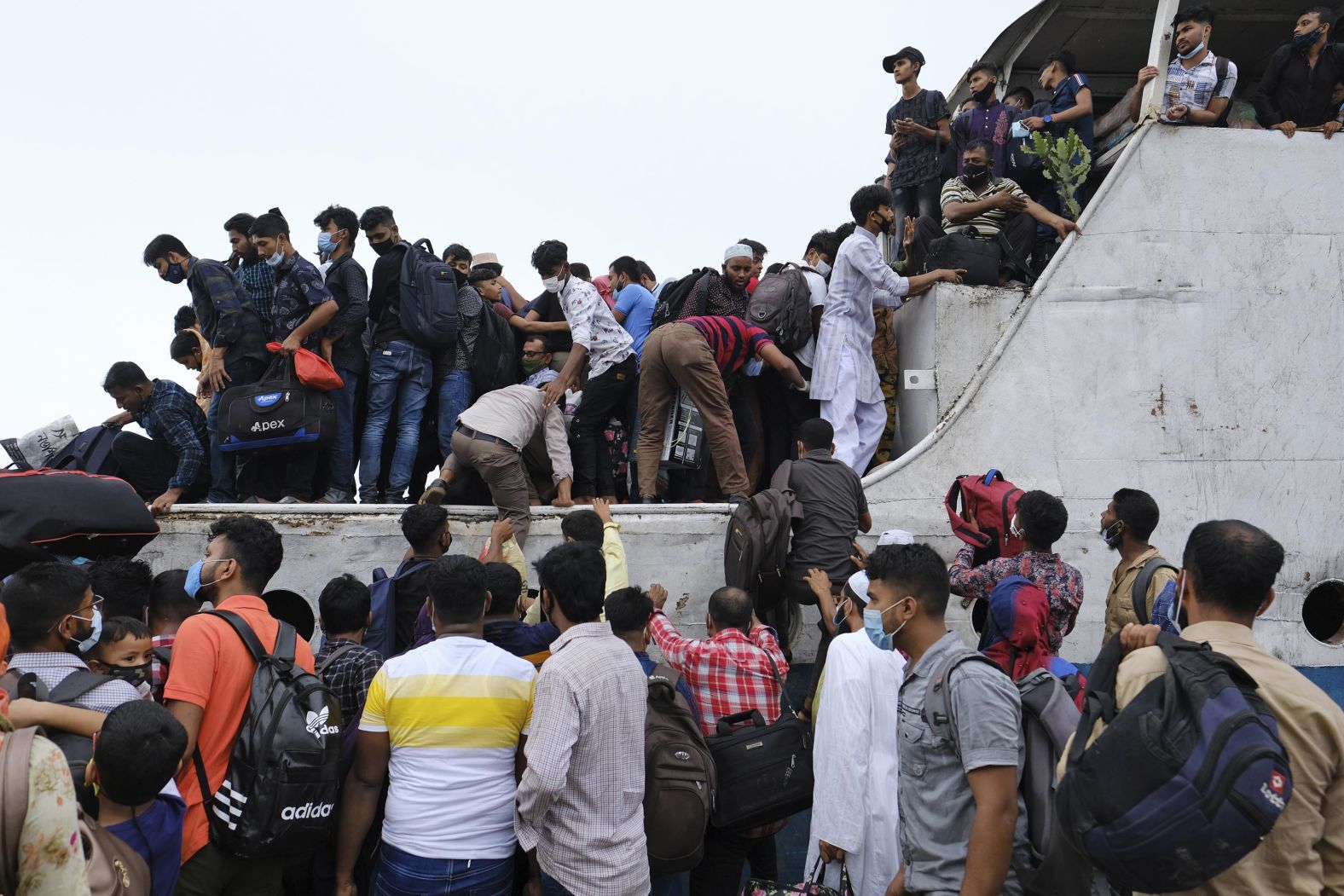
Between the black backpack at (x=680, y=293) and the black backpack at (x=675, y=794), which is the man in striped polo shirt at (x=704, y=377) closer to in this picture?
the black backpack at (x=680, y=293)

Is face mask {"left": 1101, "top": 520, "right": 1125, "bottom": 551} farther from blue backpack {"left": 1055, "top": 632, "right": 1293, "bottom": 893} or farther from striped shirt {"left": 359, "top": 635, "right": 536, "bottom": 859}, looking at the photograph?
striped shirt {"left": 359, "top": 635, "right": 536, "bottom": 859}

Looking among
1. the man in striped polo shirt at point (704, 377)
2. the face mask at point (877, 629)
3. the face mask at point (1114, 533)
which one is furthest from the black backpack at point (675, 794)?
the man in striped polo shirt at point (704, 377)

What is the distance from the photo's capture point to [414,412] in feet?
24.0

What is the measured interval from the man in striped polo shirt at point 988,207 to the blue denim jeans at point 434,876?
575cm

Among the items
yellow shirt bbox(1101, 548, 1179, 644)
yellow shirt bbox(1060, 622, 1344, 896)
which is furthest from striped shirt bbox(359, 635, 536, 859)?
yellow shirt bbox(1101, 548, 1179, 644)

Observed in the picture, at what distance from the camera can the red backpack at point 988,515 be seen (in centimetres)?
580

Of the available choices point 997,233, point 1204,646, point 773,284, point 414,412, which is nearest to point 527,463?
point 414,412

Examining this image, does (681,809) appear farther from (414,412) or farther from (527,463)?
(414,412)

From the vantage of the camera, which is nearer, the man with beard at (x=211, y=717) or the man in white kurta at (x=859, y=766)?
the man with beard at (x=211, y=717)

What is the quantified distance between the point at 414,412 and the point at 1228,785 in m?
5.86

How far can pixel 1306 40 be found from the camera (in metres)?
7.75

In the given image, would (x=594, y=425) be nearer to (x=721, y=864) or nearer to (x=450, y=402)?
(x=450, y=402)

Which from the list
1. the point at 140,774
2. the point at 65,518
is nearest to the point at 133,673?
the point at 140,774

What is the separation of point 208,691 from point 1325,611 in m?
7.13
